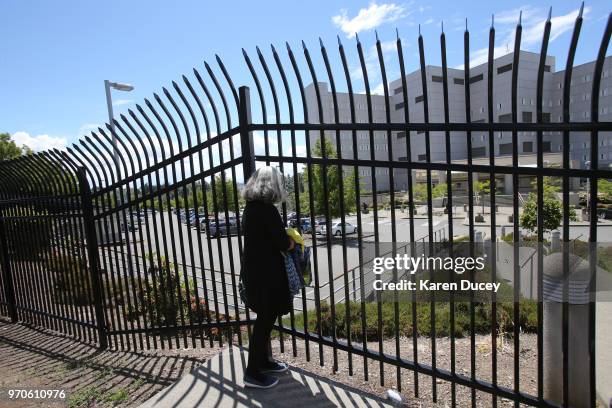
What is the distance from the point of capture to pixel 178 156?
12.3 feet

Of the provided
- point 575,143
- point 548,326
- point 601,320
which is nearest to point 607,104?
point 575,143

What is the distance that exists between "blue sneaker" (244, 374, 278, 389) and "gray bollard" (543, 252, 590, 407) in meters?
2.19

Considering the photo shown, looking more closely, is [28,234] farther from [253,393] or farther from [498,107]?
[498,107]

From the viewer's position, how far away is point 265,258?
277cm

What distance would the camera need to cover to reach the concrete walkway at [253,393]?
2852 millimetres

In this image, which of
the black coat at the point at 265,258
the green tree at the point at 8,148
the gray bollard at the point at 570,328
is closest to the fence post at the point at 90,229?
the black coat at the point at 265,258

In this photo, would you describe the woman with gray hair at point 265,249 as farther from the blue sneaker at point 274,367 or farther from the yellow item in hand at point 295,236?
the blue sneaker at point 274,367

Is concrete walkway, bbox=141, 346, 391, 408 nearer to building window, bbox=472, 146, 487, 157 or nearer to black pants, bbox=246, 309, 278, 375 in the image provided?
black pants, bbox=246, 309, 278, 375

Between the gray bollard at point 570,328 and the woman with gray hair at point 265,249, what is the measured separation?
1848mm

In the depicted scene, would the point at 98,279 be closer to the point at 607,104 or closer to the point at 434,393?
the point at 434,393

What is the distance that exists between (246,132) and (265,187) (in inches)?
32.6

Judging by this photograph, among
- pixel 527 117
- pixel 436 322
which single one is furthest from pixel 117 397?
pixel 527 117

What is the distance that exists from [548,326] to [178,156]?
3.62 metres

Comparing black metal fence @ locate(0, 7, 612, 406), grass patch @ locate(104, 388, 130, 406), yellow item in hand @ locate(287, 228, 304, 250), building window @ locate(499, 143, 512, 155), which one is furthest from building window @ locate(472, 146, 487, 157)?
grass patch @ locate(104, 388, 130, 406)
